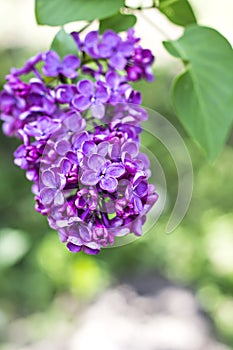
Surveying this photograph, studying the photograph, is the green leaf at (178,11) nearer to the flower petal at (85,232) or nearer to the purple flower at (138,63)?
the purple flower at (138,63)

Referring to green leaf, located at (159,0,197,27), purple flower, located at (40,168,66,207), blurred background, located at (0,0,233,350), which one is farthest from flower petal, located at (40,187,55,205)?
blurred background, located at (0,0,233,350)

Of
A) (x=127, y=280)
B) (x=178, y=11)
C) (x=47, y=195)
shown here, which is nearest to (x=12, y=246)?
(x=127, y=280)

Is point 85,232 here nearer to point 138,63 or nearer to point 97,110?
point 97,110

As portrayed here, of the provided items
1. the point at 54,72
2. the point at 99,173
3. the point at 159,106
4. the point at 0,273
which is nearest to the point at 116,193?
the point at 99,173

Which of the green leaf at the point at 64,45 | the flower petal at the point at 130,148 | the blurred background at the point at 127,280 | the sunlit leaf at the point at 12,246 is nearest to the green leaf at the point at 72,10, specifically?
the green leaf at the point at 64,45

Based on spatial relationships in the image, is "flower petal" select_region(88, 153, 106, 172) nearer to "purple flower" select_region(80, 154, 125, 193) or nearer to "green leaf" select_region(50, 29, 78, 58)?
"purple flower" select_region(80, 154, 125, 193)

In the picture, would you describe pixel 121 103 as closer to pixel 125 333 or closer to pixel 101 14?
pixel 101 14
